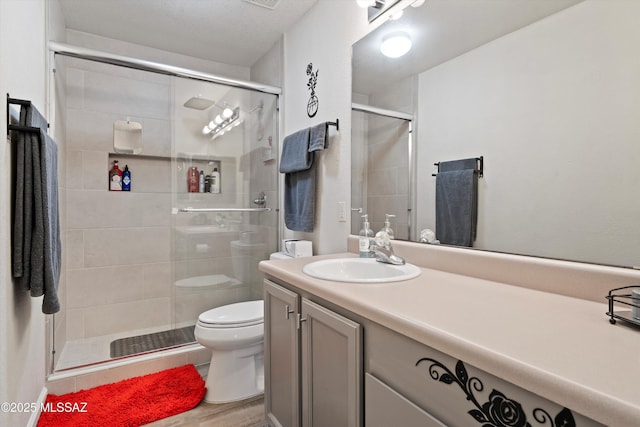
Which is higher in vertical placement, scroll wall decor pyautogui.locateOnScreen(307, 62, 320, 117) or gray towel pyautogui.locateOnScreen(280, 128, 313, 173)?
scroll wall decor pyautogui.locateOnScreen(307, 62, 320, 117)

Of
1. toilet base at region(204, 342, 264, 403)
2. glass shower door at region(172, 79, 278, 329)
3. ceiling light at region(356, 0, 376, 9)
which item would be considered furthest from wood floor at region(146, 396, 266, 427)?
ceiling light at region(356, 0, 376, 9)

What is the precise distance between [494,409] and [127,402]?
198cm

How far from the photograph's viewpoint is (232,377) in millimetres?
1933

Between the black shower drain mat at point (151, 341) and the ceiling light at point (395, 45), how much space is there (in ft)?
7.64

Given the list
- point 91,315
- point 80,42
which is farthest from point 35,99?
point 91,315

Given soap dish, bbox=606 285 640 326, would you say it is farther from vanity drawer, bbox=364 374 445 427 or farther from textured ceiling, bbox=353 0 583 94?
textured ceiling, bbox=353 0 583 94

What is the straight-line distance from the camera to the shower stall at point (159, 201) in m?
2.56

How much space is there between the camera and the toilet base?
1905 millimetres

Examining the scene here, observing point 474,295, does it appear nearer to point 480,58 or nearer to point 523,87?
point 523,87

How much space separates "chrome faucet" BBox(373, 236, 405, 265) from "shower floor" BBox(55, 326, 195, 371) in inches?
76.7

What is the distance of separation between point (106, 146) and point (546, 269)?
9.94 feet

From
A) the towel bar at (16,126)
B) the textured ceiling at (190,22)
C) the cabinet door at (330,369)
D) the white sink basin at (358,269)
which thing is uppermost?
the textured ceiling at (190,22)

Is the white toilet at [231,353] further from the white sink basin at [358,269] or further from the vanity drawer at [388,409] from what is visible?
the vanity drawer at [388,409]

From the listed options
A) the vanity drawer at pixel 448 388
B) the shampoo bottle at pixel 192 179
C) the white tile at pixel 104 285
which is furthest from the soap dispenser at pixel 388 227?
the white tile at pixel 104 285
